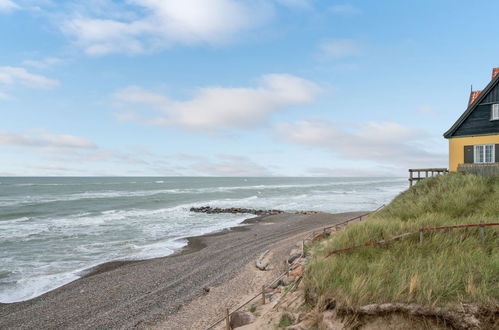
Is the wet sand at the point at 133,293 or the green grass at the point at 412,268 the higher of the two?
the green grass at the point at 412,268

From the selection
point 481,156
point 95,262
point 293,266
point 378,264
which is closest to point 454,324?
point 378,264

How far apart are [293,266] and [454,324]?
8626 millimetres

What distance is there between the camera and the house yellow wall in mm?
20594

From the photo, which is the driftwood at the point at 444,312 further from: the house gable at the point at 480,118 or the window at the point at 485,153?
the house gable at the point at 480,118

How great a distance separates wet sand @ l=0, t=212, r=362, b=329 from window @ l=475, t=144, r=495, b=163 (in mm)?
16460

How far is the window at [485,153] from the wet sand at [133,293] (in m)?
16.5

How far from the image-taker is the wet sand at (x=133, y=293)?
12.2 meters

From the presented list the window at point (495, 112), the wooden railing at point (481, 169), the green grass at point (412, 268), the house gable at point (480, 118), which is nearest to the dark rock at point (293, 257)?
the green grass at point (412, 268)

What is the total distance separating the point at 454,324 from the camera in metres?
5.77

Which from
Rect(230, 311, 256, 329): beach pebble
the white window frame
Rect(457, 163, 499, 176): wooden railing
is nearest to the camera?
Rect(230, 311, 256, 329): beach pebble

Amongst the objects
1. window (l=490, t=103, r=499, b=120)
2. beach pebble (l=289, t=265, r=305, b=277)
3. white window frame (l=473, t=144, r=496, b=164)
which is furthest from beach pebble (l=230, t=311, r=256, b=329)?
window (l=490, t=103, r=499, b=120)

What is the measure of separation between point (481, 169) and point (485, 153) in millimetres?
1945

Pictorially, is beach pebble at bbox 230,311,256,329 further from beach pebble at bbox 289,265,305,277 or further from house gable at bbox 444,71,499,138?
house gable at bbox 444,71,499,138

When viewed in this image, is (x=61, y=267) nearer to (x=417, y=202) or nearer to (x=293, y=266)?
(x=293, y=266)
